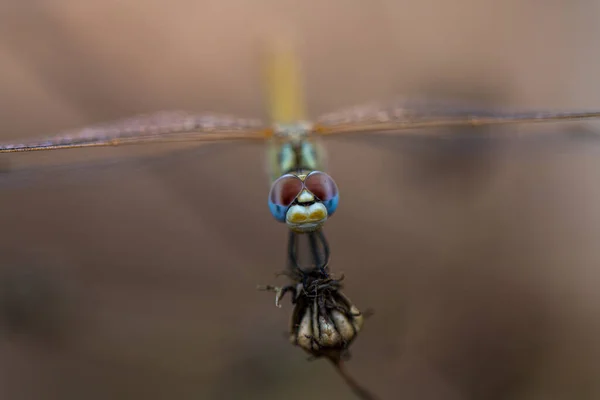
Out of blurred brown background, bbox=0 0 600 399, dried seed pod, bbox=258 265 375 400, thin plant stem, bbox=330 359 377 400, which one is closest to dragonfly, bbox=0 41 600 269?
dried seed pod, bbox=258 265 375 400

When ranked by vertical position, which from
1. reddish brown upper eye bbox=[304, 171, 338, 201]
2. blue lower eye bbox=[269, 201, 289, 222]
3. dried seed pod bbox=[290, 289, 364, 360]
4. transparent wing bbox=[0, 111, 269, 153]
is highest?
transparent wing bbox=[0, 111, 269, 153]

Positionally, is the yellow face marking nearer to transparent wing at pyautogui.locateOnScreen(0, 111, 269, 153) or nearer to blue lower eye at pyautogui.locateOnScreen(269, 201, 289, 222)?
blue lower eye at pyautogui.locateOnScreen(269, 201, 289, 222)

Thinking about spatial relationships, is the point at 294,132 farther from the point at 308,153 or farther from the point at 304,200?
the point at 304,200

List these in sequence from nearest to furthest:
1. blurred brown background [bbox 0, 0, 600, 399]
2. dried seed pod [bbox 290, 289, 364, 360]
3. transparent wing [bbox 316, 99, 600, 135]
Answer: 1. dried seed pod [bbox 290, 289, 364, 360]
2. transparent wing [bbox 316, 99, 600, 135]
3. blurred brown background [bbox 0, 0, 600, 399]

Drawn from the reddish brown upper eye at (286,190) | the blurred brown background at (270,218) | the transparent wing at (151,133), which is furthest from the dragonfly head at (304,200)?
the blurred brown background at (270,218)

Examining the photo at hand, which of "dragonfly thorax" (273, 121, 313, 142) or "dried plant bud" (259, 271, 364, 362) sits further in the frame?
"dragonfly thorax" (273, 121, 313, 142)

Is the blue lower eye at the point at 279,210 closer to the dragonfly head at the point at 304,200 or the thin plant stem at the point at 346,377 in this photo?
the dragonfly head at the point at 304,200
